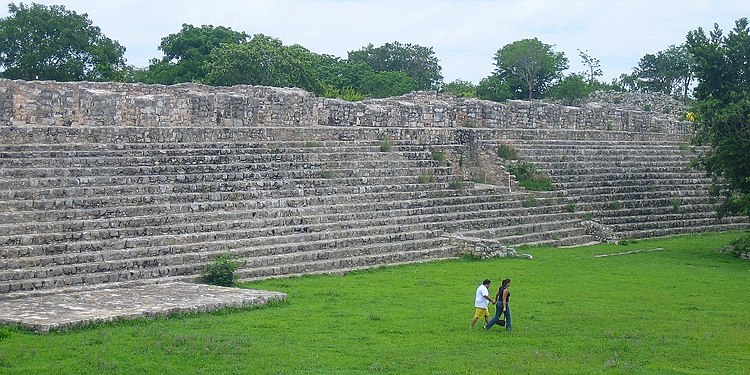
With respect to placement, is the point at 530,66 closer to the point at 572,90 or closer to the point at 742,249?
the point at 572,90

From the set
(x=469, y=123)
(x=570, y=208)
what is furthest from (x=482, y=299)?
(x=469, y=123)

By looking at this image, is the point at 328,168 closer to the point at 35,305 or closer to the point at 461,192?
the point at 461,192

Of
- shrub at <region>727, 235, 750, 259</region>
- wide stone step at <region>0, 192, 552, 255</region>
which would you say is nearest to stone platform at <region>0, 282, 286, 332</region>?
wide stone step at <region>0, 192, 552, 255</region>

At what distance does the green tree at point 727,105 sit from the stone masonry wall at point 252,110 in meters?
6.49

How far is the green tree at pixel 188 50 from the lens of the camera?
4175 centimetres

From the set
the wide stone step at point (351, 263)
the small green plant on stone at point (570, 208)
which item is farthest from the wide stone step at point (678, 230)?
the wide stone step at point (351, 263)

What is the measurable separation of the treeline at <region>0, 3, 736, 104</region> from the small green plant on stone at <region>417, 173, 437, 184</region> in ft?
49.9

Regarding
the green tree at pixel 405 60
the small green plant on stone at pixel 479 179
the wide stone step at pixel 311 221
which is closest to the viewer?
the wide stone step at pixel 311 221

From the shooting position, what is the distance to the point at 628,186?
87.1 feet

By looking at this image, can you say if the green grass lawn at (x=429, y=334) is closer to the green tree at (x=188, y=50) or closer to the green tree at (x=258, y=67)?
the green tree at (x=258, y=67)

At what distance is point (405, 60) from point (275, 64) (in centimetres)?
1984

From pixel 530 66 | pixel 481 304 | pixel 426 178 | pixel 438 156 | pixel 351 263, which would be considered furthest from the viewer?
pixel 530 66

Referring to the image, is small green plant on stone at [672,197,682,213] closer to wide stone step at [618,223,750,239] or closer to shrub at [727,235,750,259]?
wide stone step at [618,223,750,239]

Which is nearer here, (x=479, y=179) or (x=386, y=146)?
(x=386, y=146)
